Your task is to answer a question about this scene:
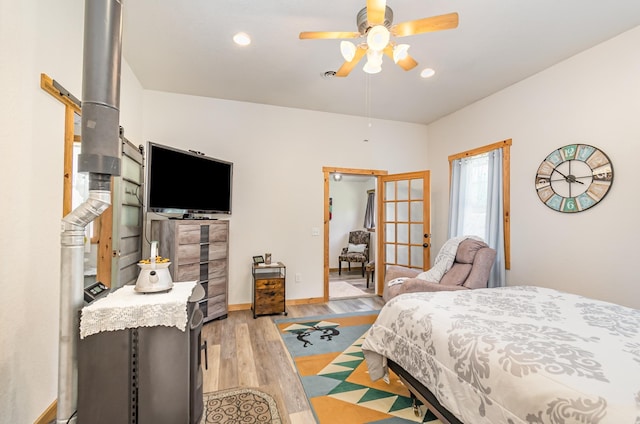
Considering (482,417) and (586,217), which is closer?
(482,417)

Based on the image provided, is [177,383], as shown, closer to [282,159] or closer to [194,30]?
[194,30]

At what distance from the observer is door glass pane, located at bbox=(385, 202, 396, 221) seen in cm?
463

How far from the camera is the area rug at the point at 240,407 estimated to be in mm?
1759

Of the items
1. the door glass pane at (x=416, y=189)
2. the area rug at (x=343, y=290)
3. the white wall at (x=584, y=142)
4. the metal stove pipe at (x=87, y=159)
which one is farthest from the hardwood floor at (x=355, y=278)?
the metal stove pipe at (x=87, y=159)

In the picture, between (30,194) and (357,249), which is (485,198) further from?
(30,194)

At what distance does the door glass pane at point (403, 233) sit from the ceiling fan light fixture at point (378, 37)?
3100 millimetres

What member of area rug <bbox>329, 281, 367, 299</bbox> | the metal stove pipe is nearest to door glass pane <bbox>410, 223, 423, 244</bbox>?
area rug <bbox>329, 281, 367, 299</bbox>

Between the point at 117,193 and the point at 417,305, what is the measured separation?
8.41 ft

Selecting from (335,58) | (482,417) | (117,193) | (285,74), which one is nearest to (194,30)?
(285,74)

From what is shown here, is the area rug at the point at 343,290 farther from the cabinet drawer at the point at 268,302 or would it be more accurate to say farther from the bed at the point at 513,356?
the bed at the point at 513,356

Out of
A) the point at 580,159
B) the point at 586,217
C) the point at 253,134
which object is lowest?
the point at 586,217

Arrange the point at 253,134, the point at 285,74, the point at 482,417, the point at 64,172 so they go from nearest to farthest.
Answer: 1. the point at 482,417
2. the point at 64,172
3. the point at 285,74
4. the point at 253,134

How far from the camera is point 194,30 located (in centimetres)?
248

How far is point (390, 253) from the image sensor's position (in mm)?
4648
